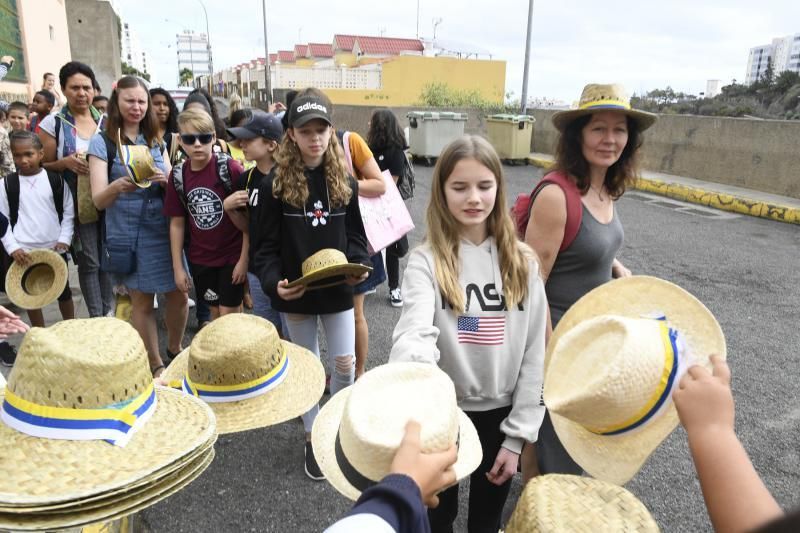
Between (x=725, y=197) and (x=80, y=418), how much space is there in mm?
11187

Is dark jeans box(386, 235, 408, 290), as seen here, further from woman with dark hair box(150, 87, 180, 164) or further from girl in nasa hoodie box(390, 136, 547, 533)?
girl in nasa hoodie box(390, 136, 547, 533)

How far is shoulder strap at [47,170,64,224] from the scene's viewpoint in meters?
3.95

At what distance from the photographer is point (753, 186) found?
425 inches

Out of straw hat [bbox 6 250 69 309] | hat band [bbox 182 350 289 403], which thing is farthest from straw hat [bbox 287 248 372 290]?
straw hat [bbox 6 250 69 309]

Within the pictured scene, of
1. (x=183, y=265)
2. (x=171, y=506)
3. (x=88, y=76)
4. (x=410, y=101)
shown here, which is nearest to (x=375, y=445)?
(x=171, y=506)

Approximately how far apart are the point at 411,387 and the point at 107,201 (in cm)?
298

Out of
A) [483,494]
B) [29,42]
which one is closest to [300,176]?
[483,494]

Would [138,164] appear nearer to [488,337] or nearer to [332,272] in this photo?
[332,272]

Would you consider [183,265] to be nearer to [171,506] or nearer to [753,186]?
[171,506]

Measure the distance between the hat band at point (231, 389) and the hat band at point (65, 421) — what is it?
2.31ft

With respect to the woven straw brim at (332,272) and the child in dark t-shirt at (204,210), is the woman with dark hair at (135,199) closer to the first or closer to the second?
the child in dark t-shirt at (204,210)

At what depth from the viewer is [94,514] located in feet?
3.83

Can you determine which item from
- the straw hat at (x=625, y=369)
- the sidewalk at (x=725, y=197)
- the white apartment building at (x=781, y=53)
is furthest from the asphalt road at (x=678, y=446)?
the white apartment building at (x=781, y=53)

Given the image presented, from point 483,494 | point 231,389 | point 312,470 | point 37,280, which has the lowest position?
point 312,470
